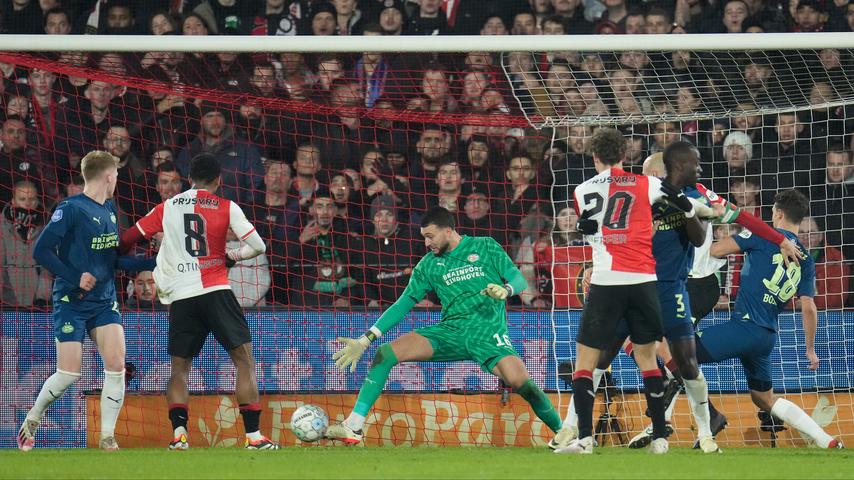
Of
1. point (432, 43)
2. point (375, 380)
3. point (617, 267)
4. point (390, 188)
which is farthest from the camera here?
point (390, 188)

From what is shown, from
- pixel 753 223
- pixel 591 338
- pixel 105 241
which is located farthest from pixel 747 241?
pixel 105 241

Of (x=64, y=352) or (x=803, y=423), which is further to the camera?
(x=803, y=423)

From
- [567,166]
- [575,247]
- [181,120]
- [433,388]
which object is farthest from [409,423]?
[181,120]

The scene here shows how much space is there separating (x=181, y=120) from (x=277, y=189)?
1.32 metres

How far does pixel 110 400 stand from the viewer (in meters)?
7.50

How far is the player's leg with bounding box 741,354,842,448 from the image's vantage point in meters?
7.73

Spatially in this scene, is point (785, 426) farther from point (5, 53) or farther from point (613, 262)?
point (5, 53)

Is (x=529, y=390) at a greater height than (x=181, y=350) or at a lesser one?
lesser

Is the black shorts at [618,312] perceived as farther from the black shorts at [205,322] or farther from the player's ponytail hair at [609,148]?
the black shorts at [205,322]

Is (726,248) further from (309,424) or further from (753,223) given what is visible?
(309,424)

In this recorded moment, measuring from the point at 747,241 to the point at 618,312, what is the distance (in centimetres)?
185

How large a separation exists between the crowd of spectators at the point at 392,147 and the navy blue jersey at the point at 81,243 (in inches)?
60.1

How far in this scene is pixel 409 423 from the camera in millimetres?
8695

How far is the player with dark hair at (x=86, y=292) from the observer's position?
742 cm
